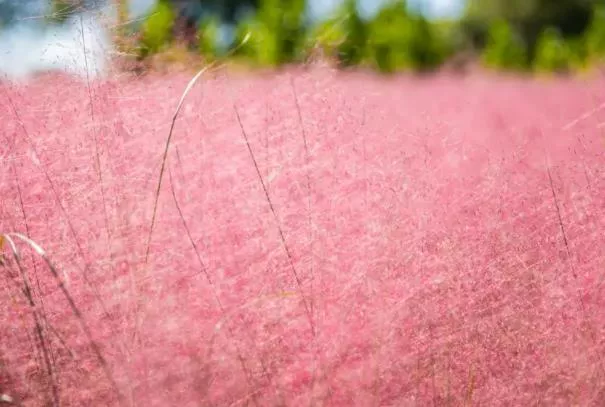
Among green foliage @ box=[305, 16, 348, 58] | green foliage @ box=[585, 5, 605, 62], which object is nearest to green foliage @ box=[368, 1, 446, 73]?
green foliage @ box=[585, 5, 605, 62]

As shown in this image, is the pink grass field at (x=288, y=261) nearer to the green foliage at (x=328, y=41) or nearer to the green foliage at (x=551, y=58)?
the green foliage at (x=328, y=41)

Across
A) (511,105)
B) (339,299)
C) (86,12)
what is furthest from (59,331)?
(511,105)

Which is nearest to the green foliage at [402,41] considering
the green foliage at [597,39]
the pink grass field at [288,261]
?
the green foliage at [597,39]

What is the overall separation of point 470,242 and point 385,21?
8.34m

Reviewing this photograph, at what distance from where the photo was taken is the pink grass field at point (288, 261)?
1.08 metres

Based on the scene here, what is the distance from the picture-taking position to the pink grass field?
1.08m

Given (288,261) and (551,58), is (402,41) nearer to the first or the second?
(551,58)

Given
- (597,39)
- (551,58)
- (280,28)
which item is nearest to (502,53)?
(551,58)

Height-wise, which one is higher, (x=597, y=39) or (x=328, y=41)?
(x=328, y=41)

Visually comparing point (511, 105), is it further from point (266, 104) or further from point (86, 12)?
point (86, 12)

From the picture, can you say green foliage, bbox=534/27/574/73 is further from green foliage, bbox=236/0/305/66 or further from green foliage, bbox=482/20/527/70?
green foliage, bbox=236/0/305/66

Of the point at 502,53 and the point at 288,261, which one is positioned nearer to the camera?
the point at 288,261

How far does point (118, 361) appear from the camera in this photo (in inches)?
41.8

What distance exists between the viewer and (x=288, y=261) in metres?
1.19
